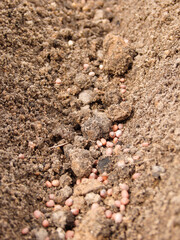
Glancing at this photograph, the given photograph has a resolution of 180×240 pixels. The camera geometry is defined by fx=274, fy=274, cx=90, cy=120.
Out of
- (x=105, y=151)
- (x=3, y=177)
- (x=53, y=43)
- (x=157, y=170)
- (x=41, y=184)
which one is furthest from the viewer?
(x=53, y=43)

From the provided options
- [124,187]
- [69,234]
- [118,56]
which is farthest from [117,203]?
[118,56]

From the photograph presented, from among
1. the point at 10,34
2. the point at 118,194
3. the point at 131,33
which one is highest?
the point at 131,33

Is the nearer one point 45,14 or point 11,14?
point 11,14

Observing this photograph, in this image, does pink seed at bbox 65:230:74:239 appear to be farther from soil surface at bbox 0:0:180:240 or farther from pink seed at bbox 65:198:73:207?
pink seed at bbox 65:198:73:207

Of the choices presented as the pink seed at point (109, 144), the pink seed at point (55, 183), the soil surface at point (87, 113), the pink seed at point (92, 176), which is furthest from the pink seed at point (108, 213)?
the pink seed at point (109, 144)

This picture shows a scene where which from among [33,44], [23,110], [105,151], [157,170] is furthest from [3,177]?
[33,44]

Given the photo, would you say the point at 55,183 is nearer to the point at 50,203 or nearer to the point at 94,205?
the point at 50,203

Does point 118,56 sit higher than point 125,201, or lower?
higher

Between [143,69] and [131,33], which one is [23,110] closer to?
[143,69]
